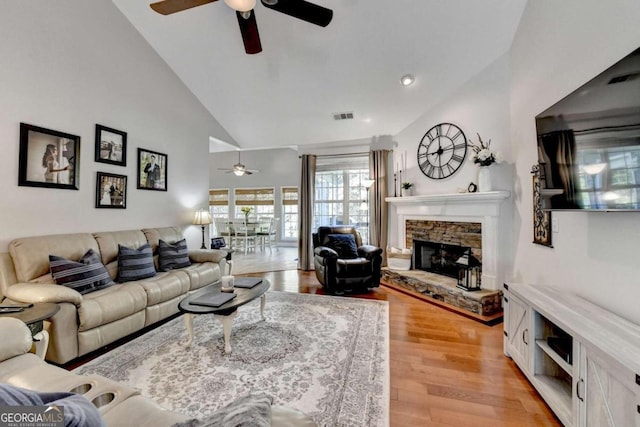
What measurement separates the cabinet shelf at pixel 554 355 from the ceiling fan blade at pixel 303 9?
9.50ft

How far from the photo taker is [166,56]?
379 cm

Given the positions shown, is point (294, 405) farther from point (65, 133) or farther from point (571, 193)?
point (65, 133)

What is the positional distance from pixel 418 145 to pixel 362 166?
133 centimetres

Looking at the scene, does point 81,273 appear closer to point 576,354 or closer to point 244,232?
point 576,354

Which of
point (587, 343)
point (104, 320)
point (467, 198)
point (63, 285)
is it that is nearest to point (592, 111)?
point (587, 343)

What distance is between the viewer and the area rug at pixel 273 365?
1.65m

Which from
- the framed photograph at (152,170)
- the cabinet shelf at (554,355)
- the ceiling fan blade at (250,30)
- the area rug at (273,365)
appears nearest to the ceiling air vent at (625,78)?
the cabinet shelf at (554,355)

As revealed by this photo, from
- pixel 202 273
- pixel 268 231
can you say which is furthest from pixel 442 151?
pixel 268 231

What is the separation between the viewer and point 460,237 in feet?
12.2

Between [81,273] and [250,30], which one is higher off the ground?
[250,30]

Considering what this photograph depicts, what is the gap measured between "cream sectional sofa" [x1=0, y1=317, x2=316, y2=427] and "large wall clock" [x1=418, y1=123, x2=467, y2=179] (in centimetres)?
381

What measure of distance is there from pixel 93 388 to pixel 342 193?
Answer: 5.02 metres

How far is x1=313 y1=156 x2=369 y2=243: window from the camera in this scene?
554 centimetres

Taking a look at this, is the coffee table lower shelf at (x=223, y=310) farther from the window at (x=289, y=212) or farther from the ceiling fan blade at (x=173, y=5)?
the window at (x=289, y=212)
